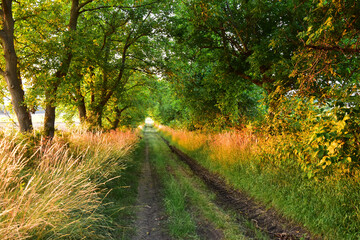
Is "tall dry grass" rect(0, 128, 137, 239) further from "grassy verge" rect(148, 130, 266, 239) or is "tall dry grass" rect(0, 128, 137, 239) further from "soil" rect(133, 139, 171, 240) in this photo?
"grassy verge" rect(148, 130, 266, 239)

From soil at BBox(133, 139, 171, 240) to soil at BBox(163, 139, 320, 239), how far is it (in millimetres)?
Answer: 1937

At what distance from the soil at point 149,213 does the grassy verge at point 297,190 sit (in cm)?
290

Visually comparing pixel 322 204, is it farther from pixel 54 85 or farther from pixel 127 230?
pixel 54 85

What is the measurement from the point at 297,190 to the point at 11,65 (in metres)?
9.74

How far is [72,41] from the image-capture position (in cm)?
757

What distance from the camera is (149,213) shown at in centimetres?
509

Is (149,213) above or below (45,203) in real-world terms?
below

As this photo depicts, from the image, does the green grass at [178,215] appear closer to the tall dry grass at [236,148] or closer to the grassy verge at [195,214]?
the grassy verge at [195,214]

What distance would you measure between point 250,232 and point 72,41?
8.78 meters

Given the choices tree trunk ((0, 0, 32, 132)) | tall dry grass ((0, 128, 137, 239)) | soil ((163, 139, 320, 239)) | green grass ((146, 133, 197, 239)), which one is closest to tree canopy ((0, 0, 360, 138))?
tree trunk ((0, 0, 32, 132))

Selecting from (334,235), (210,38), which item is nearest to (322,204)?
(334,235)

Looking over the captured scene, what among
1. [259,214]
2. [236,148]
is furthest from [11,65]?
[259,214]

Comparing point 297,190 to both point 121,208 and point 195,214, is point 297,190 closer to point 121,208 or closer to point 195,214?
point 195,214

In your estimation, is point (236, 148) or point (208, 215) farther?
point (236, 148)
